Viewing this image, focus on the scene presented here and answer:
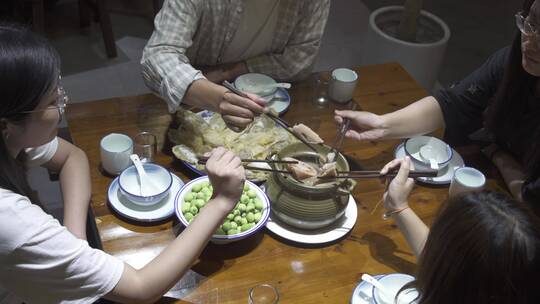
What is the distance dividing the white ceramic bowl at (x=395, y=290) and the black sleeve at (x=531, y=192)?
559 millimetres

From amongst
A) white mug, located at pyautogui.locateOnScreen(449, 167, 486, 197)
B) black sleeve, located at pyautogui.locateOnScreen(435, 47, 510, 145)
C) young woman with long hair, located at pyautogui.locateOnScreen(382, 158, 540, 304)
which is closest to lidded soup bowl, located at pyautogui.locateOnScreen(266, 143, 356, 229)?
white mug, located at pyautogui.locateOnScreen(449, 167, 486, 197)

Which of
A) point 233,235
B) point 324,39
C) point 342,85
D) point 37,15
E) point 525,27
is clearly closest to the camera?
point 233,235

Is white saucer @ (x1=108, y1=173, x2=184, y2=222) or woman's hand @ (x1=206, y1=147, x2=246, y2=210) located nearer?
woman's hand @ (x1=206, y1=147, x2=246, y2=210)

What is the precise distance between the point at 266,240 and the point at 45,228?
63 cm

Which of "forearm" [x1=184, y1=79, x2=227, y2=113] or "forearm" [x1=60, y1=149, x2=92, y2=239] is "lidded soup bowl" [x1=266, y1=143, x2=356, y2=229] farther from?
"forearm" [x1=60, y1=149, x2=92, y2=239]

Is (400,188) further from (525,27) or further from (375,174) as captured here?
(525,27)

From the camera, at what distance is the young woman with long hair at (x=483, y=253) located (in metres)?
1.10

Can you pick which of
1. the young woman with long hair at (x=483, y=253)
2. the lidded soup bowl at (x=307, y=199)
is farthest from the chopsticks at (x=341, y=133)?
the young woman with long hair at (x=483, y=253)

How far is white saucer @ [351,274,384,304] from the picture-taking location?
150 centimetres

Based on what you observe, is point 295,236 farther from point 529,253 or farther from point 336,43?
point 336,43

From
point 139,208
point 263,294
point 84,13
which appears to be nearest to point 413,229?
point 263,294

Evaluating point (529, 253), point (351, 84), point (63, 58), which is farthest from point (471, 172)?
point (63, 58)

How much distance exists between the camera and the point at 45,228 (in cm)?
129

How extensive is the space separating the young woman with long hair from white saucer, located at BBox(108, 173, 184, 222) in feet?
2.65
